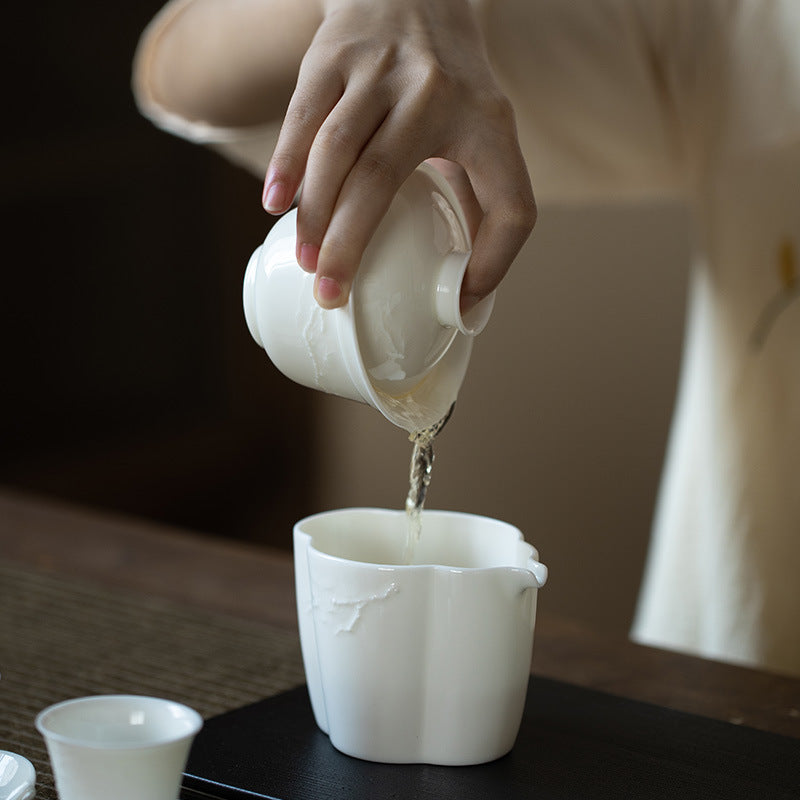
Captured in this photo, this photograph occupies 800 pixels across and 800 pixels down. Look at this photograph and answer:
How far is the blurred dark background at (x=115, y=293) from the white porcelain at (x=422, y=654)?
1925 mm

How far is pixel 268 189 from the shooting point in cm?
59

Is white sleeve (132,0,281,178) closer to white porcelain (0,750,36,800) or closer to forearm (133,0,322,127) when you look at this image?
forearm (133,0,322,127)

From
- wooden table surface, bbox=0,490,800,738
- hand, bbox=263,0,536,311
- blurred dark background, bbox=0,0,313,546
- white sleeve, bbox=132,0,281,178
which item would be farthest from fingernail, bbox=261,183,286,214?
blurred dark background, bbox=0,0,313,546

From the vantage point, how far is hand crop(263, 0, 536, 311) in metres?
0.57

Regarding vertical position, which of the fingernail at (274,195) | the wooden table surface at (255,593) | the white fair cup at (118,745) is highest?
the fingernail at (274,195)

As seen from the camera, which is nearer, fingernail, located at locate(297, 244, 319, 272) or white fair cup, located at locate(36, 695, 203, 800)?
white fair cup, located at locate(36, 695, 203, 800)

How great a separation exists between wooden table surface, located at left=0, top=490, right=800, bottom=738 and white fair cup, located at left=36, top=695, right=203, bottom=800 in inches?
14.8

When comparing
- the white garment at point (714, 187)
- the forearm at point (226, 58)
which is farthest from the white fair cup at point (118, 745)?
the white garment at point (714, 187)

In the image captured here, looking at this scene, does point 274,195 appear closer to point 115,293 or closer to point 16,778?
point 16,778

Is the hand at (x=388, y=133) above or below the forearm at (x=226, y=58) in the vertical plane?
below

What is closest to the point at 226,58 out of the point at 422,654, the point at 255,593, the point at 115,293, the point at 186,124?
the point at 186,124

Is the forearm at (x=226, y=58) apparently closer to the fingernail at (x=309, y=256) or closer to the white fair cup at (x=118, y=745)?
the fingernail at (x=309, y=256)

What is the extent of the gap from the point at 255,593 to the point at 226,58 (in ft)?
1.51

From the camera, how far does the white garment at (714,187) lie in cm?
100
